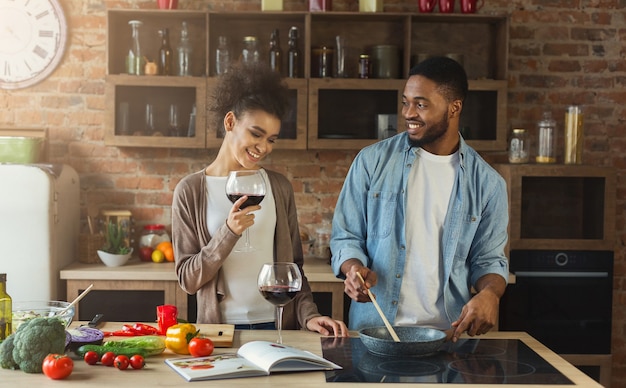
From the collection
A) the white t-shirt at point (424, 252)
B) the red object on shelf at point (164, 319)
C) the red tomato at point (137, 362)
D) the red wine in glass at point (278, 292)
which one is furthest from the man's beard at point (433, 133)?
the red tomato at point (137, 362)

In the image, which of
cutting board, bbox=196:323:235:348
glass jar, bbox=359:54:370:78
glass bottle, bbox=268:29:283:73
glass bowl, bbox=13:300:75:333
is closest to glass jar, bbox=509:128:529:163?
glass jar, bbox=359:54:370:78

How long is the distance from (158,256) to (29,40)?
4.64ft

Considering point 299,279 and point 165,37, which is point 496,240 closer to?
point 299,279

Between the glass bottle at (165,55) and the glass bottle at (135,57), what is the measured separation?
104 millimetres

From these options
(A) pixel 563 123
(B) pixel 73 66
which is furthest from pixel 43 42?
(A) pixel 563 123

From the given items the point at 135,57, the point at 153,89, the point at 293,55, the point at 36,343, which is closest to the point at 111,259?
the point at 153,89

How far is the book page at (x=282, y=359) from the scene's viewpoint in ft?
6.21

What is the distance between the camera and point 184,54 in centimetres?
418

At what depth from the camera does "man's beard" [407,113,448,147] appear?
258cm

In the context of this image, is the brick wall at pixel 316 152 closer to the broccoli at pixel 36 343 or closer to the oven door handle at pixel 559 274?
the oven door handle at pixel 559 274

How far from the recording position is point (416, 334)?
219 centimetres

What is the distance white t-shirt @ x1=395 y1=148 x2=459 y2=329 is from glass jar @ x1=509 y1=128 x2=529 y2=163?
5.59ft

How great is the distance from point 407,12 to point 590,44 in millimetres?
1105

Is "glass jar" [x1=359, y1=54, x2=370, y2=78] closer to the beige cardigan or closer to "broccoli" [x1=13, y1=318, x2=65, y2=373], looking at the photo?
the beige cardigan
